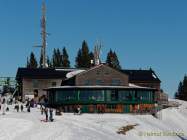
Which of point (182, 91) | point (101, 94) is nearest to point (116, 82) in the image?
point (101, 94)

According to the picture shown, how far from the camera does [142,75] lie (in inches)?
3748

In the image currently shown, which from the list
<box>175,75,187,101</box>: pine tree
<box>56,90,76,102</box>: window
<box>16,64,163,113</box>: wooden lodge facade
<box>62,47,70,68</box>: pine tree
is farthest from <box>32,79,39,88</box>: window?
<box>175,75,187,101</box>: pine tree

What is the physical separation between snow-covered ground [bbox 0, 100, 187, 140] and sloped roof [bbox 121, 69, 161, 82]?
84.8ft

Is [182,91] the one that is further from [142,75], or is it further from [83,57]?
[142,75]

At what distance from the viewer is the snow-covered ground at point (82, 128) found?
133ft

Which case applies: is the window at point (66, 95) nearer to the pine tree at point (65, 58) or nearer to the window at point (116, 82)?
the window at point (116, 82)

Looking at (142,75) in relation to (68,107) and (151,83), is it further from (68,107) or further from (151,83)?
(68,107)

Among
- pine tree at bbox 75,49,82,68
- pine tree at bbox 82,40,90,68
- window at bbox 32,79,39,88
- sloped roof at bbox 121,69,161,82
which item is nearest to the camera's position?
window at bbox 32,79,39,88

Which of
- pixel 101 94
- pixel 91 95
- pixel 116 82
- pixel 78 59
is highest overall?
pixel 78 59

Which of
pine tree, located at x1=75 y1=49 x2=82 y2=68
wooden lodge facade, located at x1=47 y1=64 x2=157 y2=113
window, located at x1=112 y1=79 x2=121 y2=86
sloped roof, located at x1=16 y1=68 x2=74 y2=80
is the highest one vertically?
pine tree, located at x1=75 y1=49 x2=82 y2=68

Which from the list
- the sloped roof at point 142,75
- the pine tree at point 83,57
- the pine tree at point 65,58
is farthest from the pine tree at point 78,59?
the sloped roof at point 142,75

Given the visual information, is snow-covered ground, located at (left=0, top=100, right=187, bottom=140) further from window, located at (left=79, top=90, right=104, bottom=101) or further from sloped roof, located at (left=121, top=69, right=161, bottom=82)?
sloped roof, located at (left=121, top=69, right=161, bottom=82)

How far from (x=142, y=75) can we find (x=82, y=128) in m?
50.7

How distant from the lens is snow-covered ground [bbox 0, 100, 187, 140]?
133 ft
